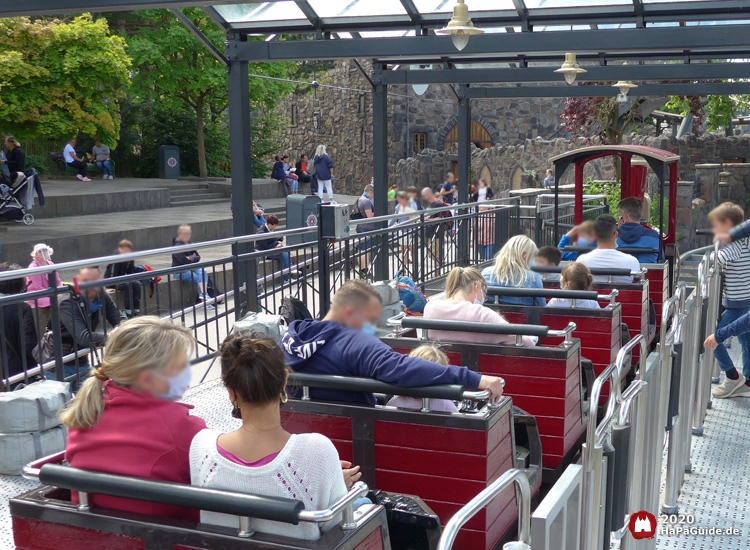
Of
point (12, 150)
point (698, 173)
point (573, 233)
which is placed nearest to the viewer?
point (573, 233)

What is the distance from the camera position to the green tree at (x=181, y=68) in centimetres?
2402

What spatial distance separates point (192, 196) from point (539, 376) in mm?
20140

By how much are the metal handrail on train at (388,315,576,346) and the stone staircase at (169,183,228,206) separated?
62.0ft

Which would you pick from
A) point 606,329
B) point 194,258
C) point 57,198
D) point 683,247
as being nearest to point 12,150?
point 57,198

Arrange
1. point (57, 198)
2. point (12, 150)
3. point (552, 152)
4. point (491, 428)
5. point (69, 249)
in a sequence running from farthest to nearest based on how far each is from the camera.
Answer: point (552, 152) < point (57, 198) < point (12, 150) < point (69, 249) < point (491, 428)

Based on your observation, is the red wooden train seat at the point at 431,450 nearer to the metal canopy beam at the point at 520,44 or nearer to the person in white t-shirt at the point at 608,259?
the person in white t-shirt at the point at 608,259

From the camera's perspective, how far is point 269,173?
31703 mm

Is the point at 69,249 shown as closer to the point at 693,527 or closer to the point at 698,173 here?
the point at 693,527

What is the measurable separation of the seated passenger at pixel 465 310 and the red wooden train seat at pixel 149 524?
87.5 inches

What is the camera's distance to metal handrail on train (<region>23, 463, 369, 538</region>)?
6.72 ft

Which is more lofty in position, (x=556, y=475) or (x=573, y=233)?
(x=573, y=233)

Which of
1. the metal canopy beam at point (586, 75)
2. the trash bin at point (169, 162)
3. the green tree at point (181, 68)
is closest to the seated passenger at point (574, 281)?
the metal canopy beam at point (586, 75)

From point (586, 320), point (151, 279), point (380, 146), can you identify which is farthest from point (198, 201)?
point (586, 320)

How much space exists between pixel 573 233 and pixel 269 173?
2597 centimetres
